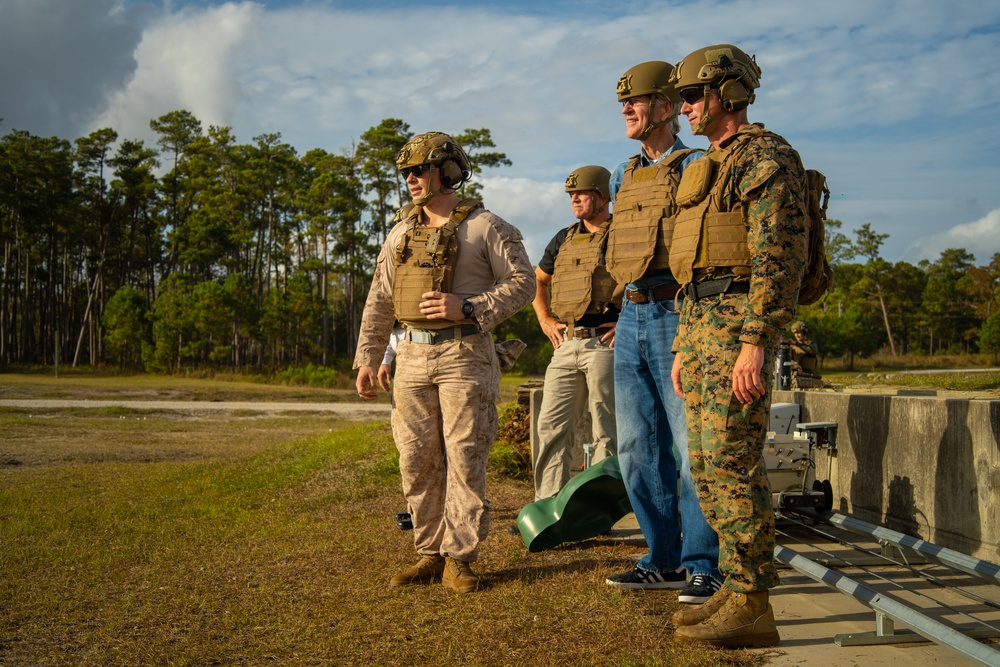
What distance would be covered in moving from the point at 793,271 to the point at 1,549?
533 cm

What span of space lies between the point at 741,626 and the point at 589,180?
139 inches

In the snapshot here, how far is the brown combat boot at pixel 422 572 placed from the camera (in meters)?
5.04

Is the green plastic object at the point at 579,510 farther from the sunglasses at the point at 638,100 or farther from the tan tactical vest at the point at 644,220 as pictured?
the sunglasses at the point at 638,100

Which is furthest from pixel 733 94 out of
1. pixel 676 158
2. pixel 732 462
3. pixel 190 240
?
pixel 190 240

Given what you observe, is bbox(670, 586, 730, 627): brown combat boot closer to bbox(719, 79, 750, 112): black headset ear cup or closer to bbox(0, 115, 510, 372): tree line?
bbox(719, 79, 750, 112): black headset ear cup

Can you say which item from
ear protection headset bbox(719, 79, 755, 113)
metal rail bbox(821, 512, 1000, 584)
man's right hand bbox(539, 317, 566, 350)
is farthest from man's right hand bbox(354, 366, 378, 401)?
metal rail bbox(821, 512, 1000, 584)

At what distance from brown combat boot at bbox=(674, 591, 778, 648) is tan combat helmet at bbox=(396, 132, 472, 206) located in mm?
2590

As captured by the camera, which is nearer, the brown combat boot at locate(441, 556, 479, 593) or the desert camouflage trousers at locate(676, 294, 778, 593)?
the desert camouflage trousers at locate(676, 294, 778, 593)

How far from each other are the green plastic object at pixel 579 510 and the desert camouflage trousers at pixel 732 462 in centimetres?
158

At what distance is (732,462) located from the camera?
3711 mm

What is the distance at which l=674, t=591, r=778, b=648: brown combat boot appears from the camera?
12.1ft

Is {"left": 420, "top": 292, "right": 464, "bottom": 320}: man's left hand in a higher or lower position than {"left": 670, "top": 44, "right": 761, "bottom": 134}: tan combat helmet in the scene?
lower

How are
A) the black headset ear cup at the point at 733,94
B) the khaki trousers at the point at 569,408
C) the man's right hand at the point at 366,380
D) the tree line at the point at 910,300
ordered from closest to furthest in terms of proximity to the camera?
the black headset ear cup at the point at 733,94 < the man's right hand at the point at 366,380 < the khaki trousers at the point at 569,408 < the tree line at the point at 910,300

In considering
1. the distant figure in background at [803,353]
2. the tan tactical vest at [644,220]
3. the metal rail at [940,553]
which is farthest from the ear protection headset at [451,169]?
the distant figure in background at [803,353]
